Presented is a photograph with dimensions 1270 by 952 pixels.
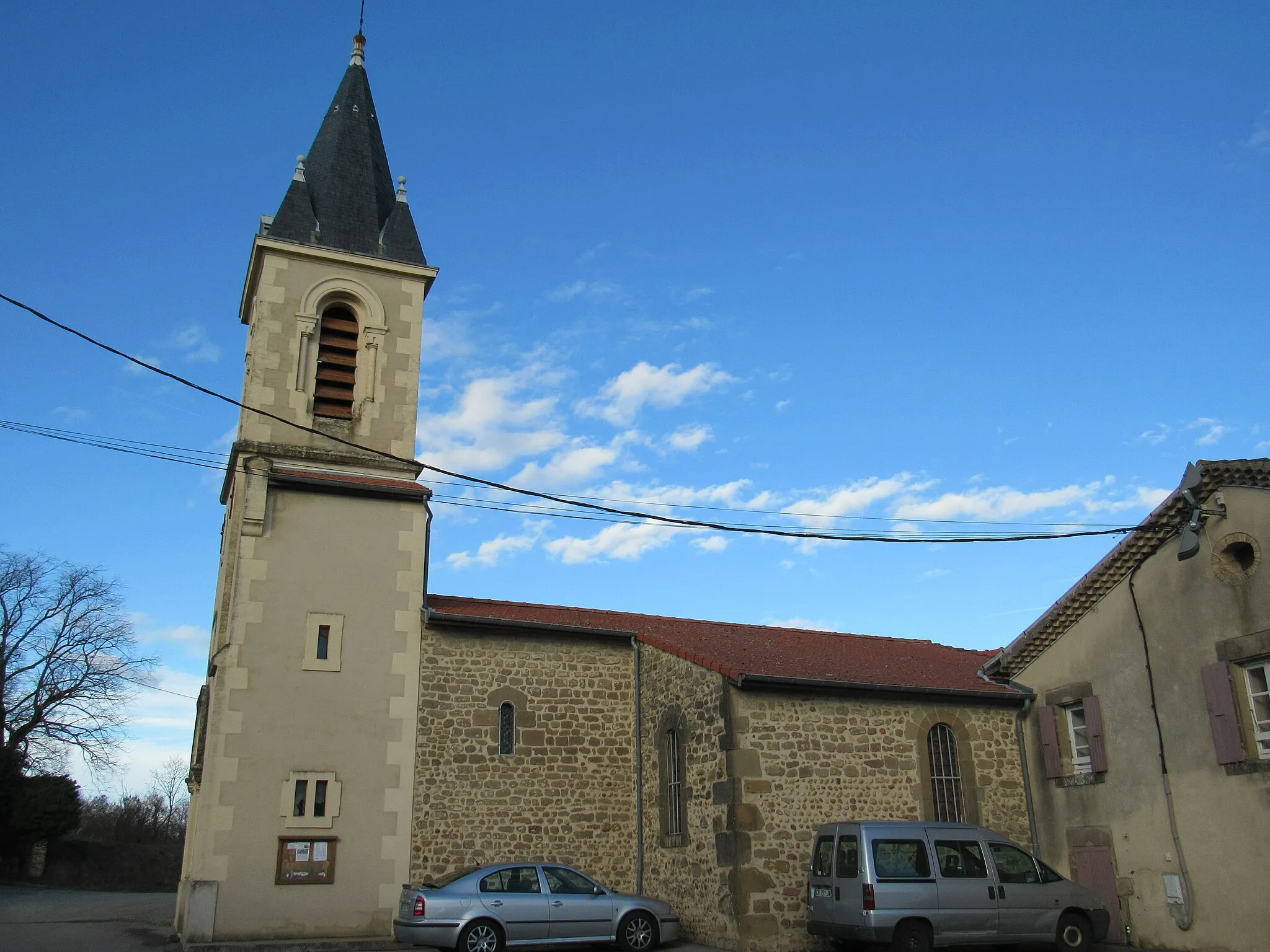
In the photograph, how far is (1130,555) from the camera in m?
14.0

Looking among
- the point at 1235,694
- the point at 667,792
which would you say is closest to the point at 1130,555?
the point at 1235,694

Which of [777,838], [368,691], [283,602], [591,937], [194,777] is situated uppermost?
[283,602]

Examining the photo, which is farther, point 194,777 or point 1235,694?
point 194,777

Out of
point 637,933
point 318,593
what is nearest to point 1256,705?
point 637,933

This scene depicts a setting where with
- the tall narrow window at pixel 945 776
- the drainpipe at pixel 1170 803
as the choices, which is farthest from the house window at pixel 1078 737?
the tall narrow window at pixel 945 776

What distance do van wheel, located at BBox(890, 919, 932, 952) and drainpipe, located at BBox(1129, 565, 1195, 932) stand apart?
354 cm

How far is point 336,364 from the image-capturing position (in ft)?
60.3

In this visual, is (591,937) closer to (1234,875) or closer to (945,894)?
(945,894)

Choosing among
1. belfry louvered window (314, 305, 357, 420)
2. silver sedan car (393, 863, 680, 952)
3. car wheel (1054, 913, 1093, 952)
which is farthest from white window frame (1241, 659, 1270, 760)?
belfry louvered window (314, 305, 357, 420)

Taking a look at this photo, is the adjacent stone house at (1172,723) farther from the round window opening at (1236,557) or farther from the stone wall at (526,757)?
the stone wall at (526,757)

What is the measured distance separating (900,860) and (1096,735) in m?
4.21

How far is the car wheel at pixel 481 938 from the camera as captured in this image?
12.0 meters

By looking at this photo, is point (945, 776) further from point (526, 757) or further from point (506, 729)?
point (506, 729)

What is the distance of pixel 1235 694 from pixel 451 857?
11.2 meters
